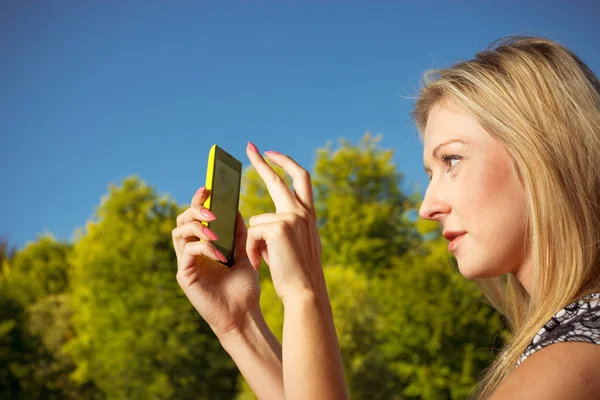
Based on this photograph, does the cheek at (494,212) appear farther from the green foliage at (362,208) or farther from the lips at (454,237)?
the green foliage at (362,208)

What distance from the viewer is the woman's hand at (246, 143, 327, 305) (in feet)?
6.06

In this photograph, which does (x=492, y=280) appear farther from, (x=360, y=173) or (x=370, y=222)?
(x=360, y=173)

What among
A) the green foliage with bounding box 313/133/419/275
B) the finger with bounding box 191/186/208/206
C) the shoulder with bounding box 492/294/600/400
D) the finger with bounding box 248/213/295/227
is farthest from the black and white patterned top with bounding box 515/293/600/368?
the green foliage with bounding box 313/133/419/275

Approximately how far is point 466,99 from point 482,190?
10.1 inches

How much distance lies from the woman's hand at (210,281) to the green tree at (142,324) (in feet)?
85.9

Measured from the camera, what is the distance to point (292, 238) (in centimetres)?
186

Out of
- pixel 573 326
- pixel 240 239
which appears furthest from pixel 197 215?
pixel 573 326

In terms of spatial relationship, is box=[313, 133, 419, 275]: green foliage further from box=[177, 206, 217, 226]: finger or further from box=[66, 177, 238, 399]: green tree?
box=[177, 206, 217, 226]: finger

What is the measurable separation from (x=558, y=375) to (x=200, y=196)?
1.38 meters

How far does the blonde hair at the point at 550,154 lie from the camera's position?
1854mm

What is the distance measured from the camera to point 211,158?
8.55ft

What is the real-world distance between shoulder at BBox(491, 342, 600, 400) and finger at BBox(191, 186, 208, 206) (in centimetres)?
127

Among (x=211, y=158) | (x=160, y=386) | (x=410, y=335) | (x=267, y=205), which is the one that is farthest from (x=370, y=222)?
(x=211, y=158)

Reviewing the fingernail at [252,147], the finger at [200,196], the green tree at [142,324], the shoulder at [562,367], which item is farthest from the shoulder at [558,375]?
the green tree at [142,324]
